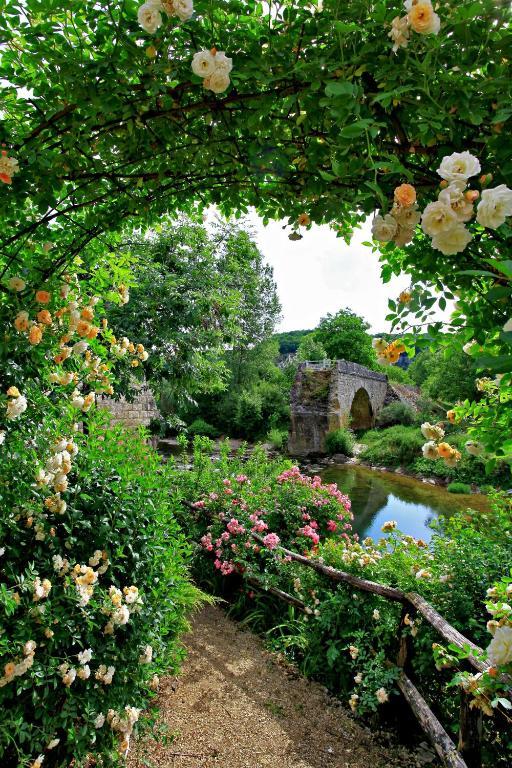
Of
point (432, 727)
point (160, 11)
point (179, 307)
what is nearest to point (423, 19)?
point (160, 11)

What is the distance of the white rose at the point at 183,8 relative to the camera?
3.76 ft

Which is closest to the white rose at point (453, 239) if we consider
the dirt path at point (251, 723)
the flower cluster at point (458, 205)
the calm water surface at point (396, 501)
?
the flower cluster at point (458, 205)

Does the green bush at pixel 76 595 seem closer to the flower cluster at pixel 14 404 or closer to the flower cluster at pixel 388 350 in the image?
the flower cluster at pixel 14 404

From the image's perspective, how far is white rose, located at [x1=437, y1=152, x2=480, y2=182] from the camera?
1016 mm

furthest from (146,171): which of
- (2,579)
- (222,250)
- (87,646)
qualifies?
(222,250)

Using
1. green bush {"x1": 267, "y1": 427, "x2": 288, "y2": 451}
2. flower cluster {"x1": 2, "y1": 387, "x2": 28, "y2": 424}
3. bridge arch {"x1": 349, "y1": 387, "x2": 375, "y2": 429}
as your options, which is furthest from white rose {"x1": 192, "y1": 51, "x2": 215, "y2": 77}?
bridge arch {"x1": 349, "y1": 387, "x2": 375, "y2": 429}

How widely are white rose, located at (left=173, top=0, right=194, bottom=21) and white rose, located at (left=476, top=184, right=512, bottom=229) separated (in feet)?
2.74

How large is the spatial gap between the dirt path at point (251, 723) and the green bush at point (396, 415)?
20079 mm

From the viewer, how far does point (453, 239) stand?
42.1 inches

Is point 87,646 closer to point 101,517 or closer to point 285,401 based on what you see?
point 101,517

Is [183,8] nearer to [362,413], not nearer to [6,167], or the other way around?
[6,167]

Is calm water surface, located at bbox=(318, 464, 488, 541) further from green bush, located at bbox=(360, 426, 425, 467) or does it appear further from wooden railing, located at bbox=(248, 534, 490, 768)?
wooden railing, located at bbox=(248, 534, 490, 768)

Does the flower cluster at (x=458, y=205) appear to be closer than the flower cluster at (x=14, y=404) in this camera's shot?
Yes

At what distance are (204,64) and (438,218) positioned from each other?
2.44 ft
